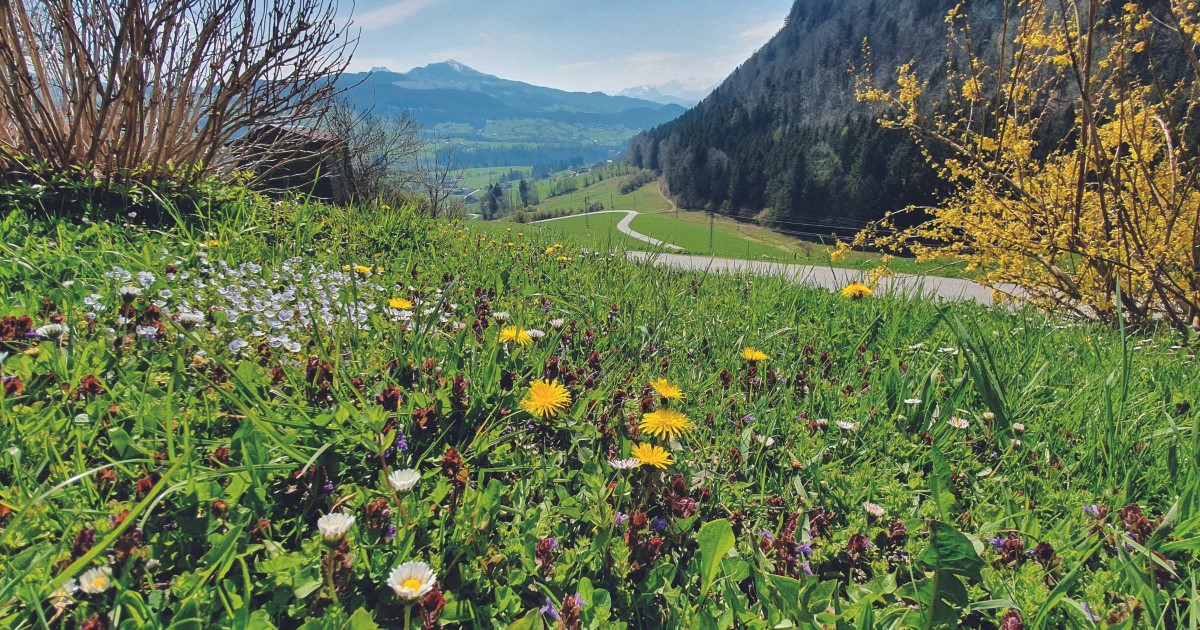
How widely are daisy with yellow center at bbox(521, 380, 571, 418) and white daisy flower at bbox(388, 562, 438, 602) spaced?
626mm

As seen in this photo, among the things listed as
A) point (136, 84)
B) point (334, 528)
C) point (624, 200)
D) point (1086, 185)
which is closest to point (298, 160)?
point (136, 84)

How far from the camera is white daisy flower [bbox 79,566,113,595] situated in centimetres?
97

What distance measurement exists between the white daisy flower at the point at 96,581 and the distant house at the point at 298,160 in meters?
3.39

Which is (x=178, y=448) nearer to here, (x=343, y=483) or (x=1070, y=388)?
(x=343, y=483)

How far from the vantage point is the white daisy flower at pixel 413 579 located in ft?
3.29

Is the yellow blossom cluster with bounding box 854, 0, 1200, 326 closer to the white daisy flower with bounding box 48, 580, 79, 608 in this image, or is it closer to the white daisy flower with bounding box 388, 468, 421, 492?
the white daisy flower with bounding box 388, 468, 421, 492

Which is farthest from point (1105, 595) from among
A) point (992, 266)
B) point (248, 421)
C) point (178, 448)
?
point (992, 266)

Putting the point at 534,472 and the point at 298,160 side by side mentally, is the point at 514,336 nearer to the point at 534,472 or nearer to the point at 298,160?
the point at 534,472

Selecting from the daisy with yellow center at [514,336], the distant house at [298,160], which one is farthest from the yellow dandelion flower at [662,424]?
the distant house at [298,160]

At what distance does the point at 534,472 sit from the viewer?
1614mm

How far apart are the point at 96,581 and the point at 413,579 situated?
0.54m

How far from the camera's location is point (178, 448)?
1405 millimetres

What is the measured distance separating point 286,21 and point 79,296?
126 inches

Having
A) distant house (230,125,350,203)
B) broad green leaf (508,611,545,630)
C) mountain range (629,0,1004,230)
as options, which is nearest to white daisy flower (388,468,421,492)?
broad green leaf (508,611,545,630)
